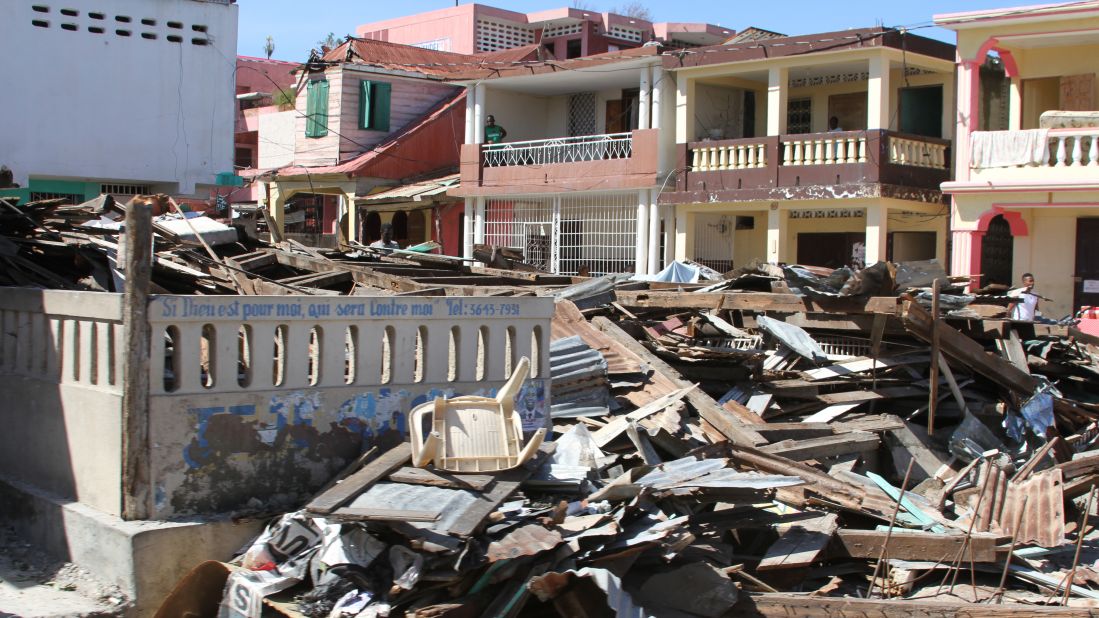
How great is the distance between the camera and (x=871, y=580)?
7.38m

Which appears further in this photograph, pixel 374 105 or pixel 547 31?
pixel 547 31

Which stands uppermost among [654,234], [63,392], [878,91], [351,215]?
[878,91]

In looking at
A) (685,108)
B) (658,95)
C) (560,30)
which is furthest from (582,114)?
(560,30)

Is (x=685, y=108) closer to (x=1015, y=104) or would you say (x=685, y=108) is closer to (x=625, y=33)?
(x=1015, y=104)

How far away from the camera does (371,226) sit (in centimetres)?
3005

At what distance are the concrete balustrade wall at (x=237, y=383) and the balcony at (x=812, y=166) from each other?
14051mm

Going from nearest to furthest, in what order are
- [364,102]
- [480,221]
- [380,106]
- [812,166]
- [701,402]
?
[701,402]
[812,166]
[480,221]
[364,102]
[380,106]

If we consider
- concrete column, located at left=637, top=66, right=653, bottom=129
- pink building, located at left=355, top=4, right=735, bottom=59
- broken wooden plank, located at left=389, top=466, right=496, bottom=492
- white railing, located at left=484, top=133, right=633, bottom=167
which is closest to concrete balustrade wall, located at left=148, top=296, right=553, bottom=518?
broken wooden plank, located at left=389, top=466, right=496, bottom=492

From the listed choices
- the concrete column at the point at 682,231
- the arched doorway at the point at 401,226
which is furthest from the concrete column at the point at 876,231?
the arched doorway at the point at 401,226

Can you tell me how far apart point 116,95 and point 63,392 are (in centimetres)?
1453

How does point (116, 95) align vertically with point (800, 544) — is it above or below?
above

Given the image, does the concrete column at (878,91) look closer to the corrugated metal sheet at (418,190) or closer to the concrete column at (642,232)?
the concrete column at (642,232)

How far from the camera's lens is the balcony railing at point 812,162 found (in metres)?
20.2

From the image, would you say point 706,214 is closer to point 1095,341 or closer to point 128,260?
point 1095,341
